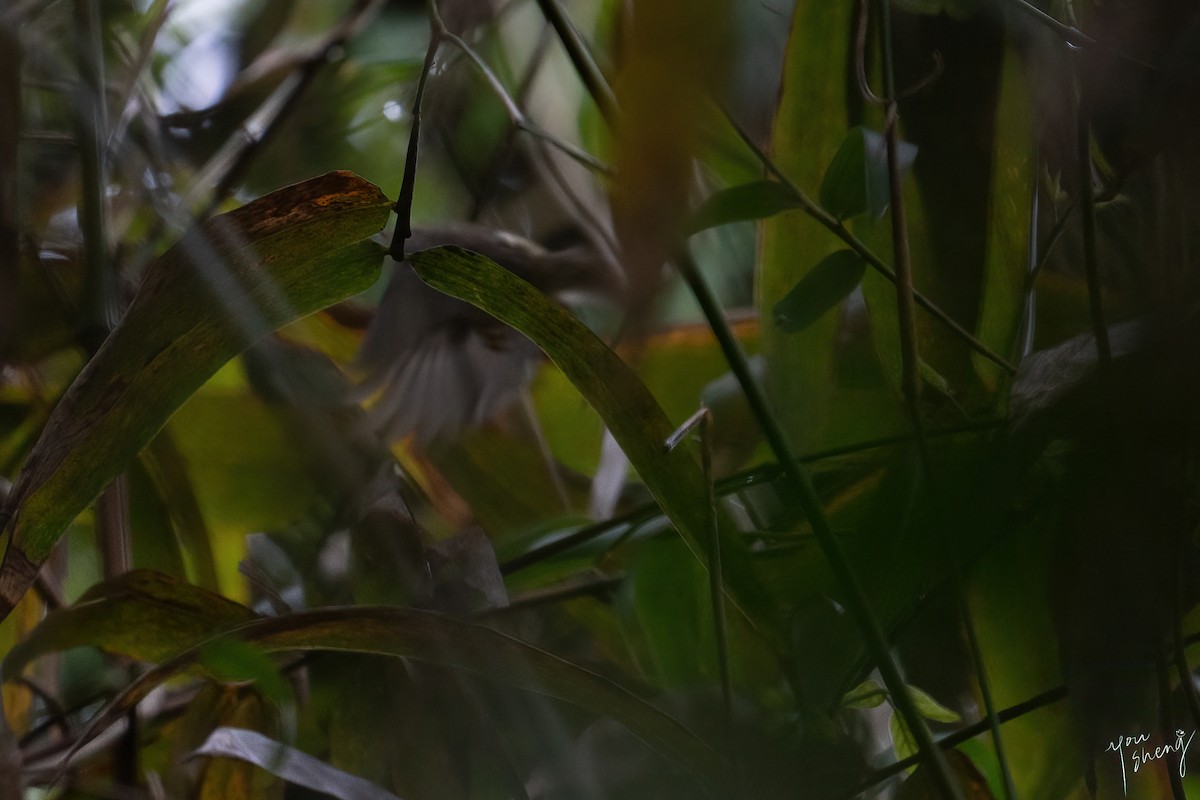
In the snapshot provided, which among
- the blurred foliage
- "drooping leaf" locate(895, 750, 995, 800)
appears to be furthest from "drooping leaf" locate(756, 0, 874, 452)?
"drooping leaf" locate(895, 750, 995, 800)

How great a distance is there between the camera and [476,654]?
0.82 ft

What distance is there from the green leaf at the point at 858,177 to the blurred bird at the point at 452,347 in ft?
0.29

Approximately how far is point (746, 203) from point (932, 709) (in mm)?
166

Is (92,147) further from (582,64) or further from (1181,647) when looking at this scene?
(1181,647)

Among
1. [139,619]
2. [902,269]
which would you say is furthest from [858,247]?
[139,619]

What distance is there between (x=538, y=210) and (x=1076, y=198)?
0.20m

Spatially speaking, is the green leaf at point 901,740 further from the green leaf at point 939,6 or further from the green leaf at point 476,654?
the green leaf at point 939,6

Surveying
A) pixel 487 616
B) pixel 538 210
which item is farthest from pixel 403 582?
pixel 538 210

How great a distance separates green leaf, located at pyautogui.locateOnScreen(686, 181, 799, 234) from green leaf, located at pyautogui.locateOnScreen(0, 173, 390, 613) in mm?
84

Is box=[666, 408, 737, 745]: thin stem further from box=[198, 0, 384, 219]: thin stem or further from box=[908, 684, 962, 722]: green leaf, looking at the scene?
box=[198, 0, 384, 219]: thin stem

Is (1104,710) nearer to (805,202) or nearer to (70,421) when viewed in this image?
(805,202)

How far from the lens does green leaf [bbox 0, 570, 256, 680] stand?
0.88ft

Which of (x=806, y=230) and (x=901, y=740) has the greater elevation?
(x=806, y=230)
